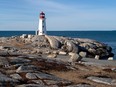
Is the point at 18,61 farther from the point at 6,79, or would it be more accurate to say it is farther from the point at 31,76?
the point at 6,79

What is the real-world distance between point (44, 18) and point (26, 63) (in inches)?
1620

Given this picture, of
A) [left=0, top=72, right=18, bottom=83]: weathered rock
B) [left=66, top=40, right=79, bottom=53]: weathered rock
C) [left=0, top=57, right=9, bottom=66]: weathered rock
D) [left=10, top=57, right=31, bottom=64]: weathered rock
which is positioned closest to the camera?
[left=0, top=72, right=18, bottom=83]: weathered rock

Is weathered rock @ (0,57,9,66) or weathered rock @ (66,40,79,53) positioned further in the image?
weathered rock @ (66,40,79,53)

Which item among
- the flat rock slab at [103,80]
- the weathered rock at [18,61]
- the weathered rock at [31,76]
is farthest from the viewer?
the weathered rock at [18,61]

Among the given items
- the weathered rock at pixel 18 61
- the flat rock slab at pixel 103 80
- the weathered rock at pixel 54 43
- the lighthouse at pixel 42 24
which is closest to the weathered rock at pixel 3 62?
the weathered rock at pixel 18 61

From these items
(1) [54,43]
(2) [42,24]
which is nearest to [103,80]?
(1) [54,43]

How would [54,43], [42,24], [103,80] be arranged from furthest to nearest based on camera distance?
[42,24], [54,43], [103,80]

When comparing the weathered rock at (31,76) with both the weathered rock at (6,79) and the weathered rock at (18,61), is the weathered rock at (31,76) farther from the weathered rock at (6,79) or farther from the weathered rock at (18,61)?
the weathered rock at (18,61)

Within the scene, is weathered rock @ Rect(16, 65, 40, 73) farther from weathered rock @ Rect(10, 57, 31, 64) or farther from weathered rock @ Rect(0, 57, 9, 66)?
weathered rock @ Rect(10, 57, 31, 64)

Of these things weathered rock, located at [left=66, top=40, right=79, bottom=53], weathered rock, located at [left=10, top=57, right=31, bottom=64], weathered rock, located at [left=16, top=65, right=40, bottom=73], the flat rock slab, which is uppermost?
weathered rock, located at [left=10, top=57, right=31, bottom=64]

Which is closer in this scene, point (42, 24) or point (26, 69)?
point (26, 69)

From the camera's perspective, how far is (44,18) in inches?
2537

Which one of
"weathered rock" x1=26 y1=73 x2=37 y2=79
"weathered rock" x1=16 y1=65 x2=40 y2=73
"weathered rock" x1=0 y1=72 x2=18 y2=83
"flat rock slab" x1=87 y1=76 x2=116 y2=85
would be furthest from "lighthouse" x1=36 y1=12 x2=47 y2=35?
"weathered rock" x1=0 y1=72 x2=18 y2=83

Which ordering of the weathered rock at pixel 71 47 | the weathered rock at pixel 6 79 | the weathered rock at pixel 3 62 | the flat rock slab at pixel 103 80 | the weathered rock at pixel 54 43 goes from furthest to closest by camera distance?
the weathered rock at pixel 54 43 < the weathered rock at pixel 71 47 < the weathered rock at pixel 3 62 < the flat rock slab at pixel 103 80 < the weathered rock at pixel 6 79
